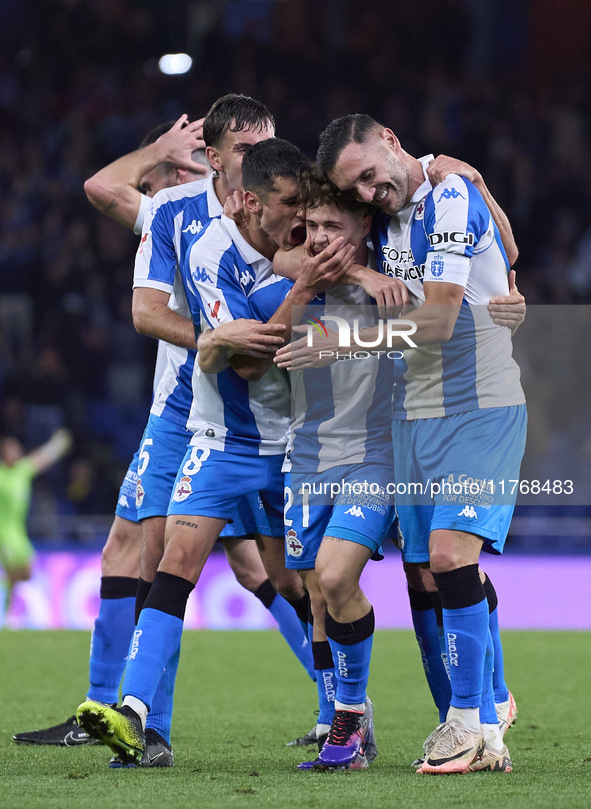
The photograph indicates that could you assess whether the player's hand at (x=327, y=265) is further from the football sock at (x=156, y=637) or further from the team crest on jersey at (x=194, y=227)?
the football sock at (x=156, y=637)

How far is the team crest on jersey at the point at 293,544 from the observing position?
3721 millimetres

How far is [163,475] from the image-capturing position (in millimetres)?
4086

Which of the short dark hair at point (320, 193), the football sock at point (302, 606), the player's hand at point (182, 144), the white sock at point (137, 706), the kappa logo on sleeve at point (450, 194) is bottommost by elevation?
the white sock at point (137, 706)

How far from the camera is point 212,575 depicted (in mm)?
9961

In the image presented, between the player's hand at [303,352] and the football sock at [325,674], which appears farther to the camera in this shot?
the football sock at [325,674]

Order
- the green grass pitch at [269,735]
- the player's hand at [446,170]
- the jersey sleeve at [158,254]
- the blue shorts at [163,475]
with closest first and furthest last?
the green grass pitch at [269,735] < the player's hand at [446,170] < the jersey sleeve at [158,254] < the blue shorts at [163,475]

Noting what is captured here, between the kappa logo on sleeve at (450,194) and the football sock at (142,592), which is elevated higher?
the kappa logo on sleeve at (450,194)

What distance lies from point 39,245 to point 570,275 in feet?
23.0

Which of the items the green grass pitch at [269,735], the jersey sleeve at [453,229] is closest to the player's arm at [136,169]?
the jersey sleeve at [453,229]

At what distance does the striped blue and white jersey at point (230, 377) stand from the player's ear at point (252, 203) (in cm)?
13

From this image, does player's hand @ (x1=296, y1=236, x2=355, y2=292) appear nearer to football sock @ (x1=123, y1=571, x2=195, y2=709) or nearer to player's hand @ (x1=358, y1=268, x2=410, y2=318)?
player's hand @ (x1=358, y1=268, x2=410, y2=318)

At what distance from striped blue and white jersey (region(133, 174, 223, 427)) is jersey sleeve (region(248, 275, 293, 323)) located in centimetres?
33

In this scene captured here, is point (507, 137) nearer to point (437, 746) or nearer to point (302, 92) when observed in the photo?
point (302, 92)

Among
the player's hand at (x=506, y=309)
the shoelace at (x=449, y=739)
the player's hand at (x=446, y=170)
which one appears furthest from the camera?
the player's hand at (x=506, y=309)
